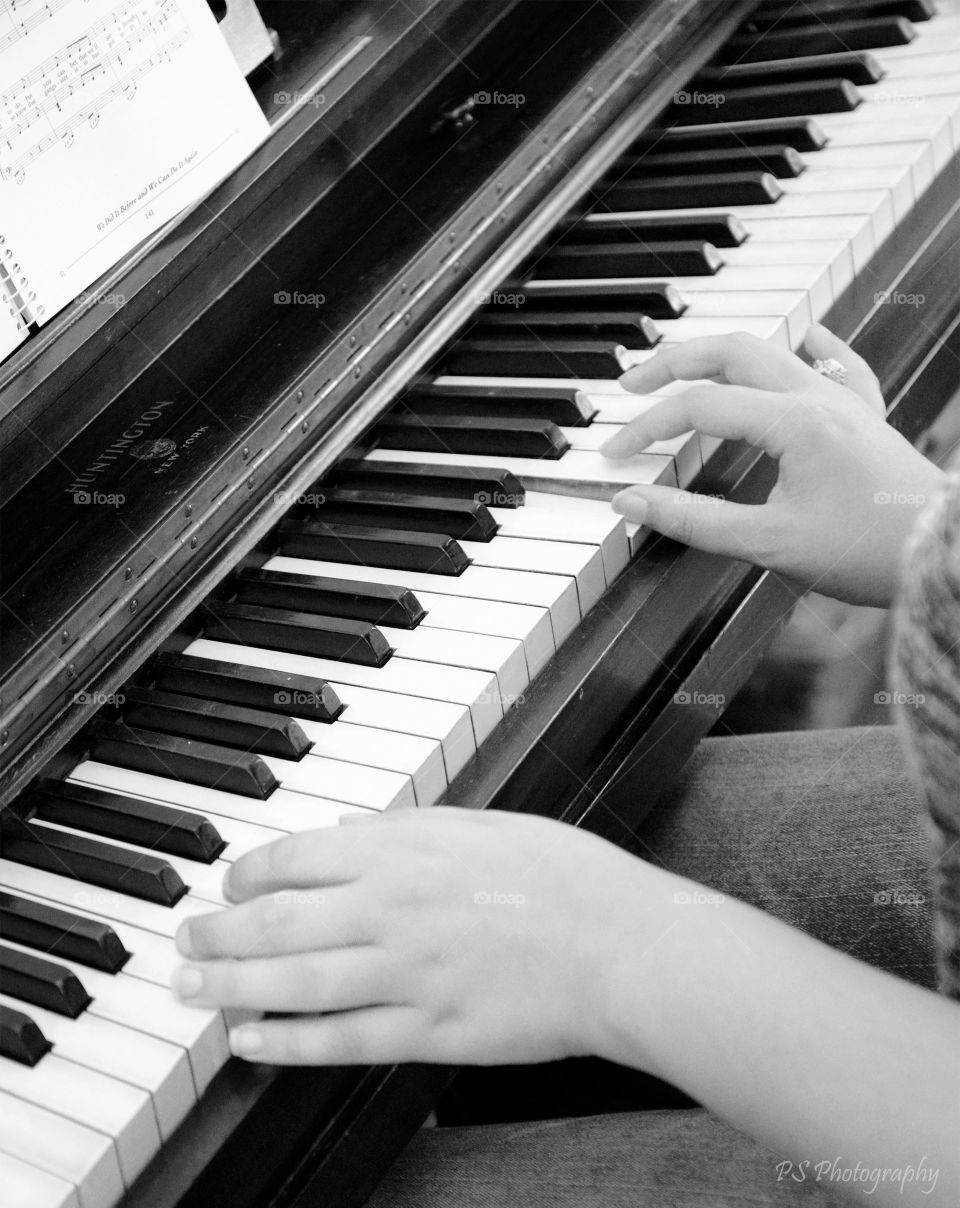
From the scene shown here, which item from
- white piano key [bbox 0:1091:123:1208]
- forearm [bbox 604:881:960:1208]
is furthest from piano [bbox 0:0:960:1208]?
forearm [bbox 604:881:960:1208]

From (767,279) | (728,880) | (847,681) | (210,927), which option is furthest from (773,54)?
(210,927)

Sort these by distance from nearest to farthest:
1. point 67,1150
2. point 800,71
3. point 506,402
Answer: point 67,1150 → point 506,402 → point 800,71

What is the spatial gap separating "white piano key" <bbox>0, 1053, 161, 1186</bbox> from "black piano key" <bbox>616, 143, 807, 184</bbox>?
1.29 metres

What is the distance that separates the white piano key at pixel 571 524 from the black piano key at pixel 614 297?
12.5 inches

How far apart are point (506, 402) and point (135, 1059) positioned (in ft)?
2.64

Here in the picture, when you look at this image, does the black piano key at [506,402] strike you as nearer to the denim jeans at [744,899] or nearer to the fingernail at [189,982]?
the denim jeans at [744,899]

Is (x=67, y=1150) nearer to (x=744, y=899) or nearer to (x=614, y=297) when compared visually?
(x=744, y=899)

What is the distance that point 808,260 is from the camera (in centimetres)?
152

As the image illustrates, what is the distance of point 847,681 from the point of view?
7.50ft

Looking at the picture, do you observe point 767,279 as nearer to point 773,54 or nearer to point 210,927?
point 773,54

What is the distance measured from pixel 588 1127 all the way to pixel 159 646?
1.91 feet

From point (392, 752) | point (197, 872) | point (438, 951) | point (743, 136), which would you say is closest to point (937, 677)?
point (438, 951)

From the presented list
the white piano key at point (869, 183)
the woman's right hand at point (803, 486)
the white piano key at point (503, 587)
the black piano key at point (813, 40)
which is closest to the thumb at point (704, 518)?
the woman's right hand at point (803, 486)

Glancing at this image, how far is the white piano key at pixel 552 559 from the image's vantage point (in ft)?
4.17
